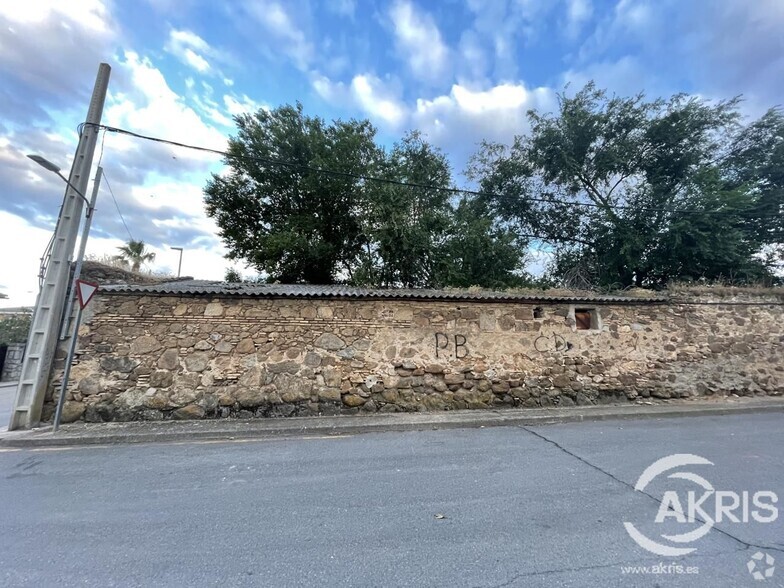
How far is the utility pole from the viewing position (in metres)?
6.46

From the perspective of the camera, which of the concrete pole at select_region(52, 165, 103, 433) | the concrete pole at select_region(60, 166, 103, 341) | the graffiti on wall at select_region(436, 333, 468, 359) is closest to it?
the concrete pole at select_region(52, 165, 103, 433)

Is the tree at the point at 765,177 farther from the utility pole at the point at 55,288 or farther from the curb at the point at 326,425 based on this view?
the utility pole at the point at 55,288

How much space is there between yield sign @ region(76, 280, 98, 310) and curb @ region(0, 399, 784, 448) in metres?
2.22

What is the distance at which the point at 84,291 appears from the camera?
6.41 m

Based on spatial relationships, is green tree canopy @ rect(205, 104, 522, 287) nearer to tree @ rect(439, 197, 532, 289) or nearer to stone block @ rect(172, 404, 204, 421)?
tree @ rect(439, 197, 532, 289)

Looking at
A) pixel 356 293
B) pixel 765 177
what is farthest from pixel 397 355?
pixel 765 177

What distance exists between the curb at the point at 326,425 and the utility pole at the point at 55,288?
22.2 inches

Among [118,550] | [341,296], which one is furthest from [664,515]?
[341,296]

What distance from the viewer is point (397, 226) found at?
1500cm

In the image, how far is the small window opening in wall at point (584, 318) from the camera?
881cm

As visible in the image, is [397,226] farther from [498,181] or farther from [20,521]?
[20,521]

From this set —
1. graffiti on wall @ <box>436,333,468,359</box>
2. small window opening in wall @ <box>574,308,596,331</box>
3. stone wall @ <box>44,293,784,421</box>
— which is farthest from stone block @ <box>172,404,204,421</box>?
small window opening in wall @ <box>574,308,596,331</box>

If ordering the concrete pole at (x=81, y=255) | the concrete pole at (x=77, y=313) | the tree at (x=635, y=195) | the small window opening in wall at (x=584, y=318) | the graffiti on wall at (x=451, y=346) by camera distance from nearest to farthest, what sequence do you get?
the concrete pole at (x=77, y=313)
the concrete pole at (x=81, y=255)
the graffiti on wall at (x=451, y=346)
the small window opening in wall at (x=584, y=318)
the tree at (x=635, y=195)

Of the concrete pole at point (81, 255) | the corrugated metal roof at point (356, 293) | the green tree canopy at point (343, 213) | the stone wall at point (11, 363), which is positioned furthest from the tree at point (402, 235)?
the stone wall at point (11, 363)
